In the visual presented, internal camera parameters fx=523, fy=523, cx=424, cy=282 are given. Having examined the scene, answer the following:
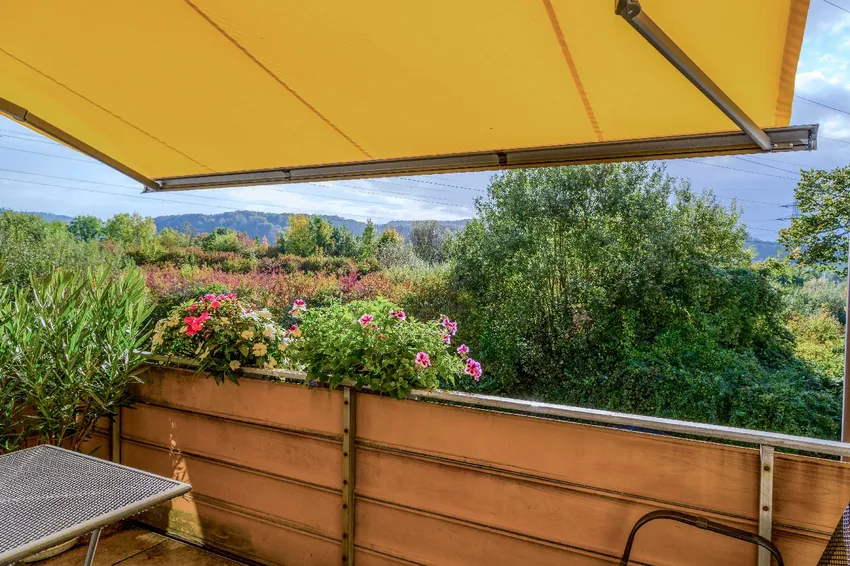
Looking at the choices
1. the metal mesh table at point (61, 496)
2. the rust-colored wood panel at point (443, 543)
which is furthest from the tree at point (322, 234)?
the metal mesh table at point (61, 496)

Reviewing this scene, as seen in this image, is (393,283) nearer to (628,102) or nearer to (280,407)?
(280,407)

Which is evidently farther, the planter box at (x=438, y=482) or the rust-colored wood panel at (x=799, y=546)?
the planter box at (x=438, y=482)

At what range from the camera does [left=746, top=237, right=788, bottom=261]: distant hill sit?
9.48 metres

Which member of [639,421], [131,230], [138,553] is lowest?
[138,553]

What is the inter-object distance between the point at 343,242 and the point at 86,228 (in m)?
6.87

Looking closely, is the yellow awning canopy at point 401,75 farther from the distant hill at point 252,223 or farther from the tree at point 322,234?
the distant hill at point 252,223

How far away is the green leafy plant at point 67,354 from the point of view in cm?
299

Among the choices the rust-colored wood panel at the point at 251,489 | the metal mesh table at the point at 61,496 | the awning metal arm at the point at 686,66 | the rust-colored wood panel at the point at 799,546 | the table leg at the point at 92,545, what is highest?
the awning metal arm at the point at 686,66

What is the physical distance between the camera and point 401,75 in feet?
7.23

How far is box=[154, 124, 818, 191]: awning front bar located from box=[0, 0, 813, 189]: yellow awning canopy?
0.01 metres

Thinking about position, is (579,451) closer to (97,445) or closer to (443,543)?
(443,543)

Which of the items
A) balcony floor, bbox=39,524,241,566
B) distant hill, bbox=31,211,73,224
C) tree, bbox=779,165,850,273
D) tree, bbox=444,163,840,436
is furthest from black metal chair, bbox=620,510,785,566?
distant hill, bbox=31,211,73,224

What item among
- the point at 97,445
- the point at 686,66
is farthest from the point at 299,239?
the point at 686,66

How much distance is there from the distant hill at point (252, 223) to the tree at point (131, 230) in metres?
0.30
